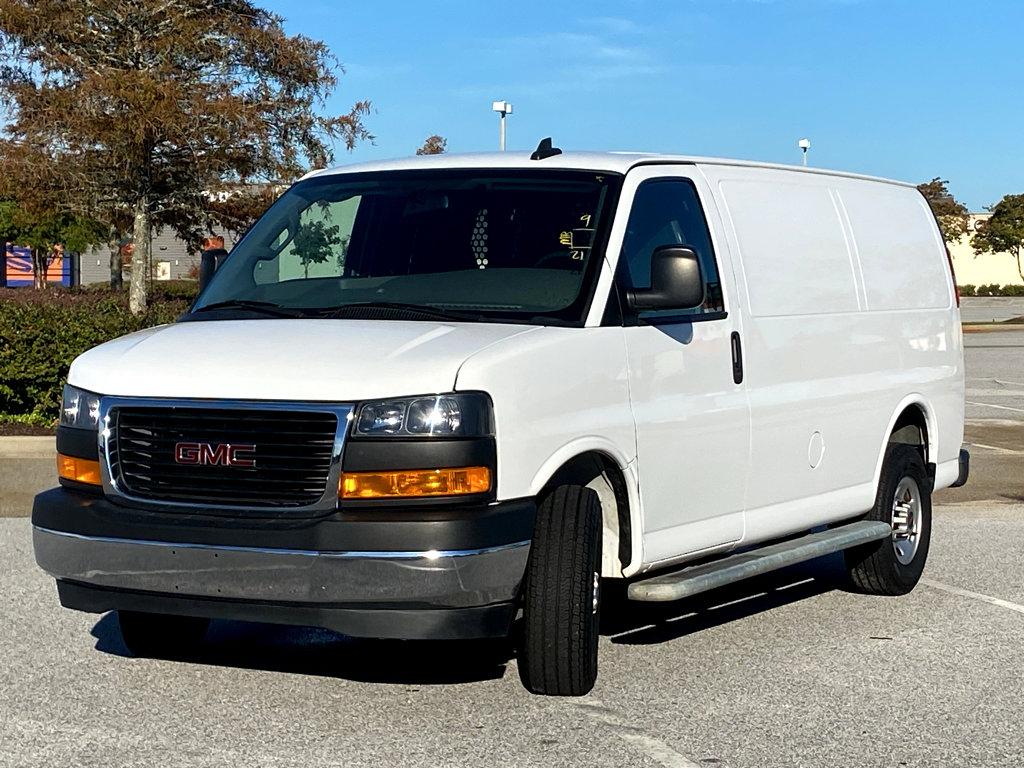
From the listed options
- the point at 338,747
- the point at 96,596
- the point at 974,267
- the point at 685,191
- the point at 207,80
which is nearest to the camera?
the point at 338,747

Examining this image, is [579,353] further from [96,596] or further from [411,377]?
[96,596]

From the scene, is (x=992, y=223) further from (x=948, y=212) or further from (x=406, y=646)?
(x=406, y=646)

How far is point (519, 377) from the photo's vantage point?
6074 mm

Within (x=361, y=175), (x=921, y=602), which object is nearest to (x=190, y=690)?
(x=361, y=175)

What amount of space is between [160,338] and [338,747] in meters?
1.84

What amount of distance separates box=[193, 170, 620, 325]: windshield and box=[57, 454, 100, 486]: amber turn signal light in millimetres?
1035

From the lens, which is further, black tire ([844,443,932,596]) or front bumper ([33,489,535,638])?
black tire ([844,443,932,596])

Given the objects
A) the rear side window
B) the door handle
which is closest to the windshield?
the rear side window

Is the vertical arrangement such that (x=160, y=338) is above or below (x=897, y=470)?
above

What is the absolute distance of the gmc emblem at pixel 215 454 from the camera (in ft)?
19.7

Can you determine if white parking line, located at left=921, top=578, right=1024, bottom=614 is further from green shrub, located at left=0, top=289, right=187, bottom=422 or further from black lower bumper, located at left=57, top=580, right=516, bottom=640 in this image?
green shrub, located at left=0, top=289, right=187, bottom=422

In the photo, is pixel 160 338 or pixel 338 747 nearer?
pixel 338 747

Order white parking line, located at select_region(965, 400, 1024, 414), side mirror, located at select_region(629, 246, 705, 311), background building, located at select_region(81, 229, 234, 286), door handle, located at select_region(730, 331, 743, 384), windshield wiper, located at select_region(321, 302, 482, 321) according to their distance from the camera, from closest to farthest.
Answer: windshield wiper, located at select_region(321, 302, 482, 321)
side mirror, located at select_region(629, 246, 705, 311)
door handle, located at select_region(730, 331, 743, 384)
white parking line, located at select_region(965, 400, 1024, 414)
background building, located at select_region(81, 229, 234, 286)

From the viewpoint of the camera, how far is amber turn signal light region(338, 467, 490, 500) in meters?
5.82
